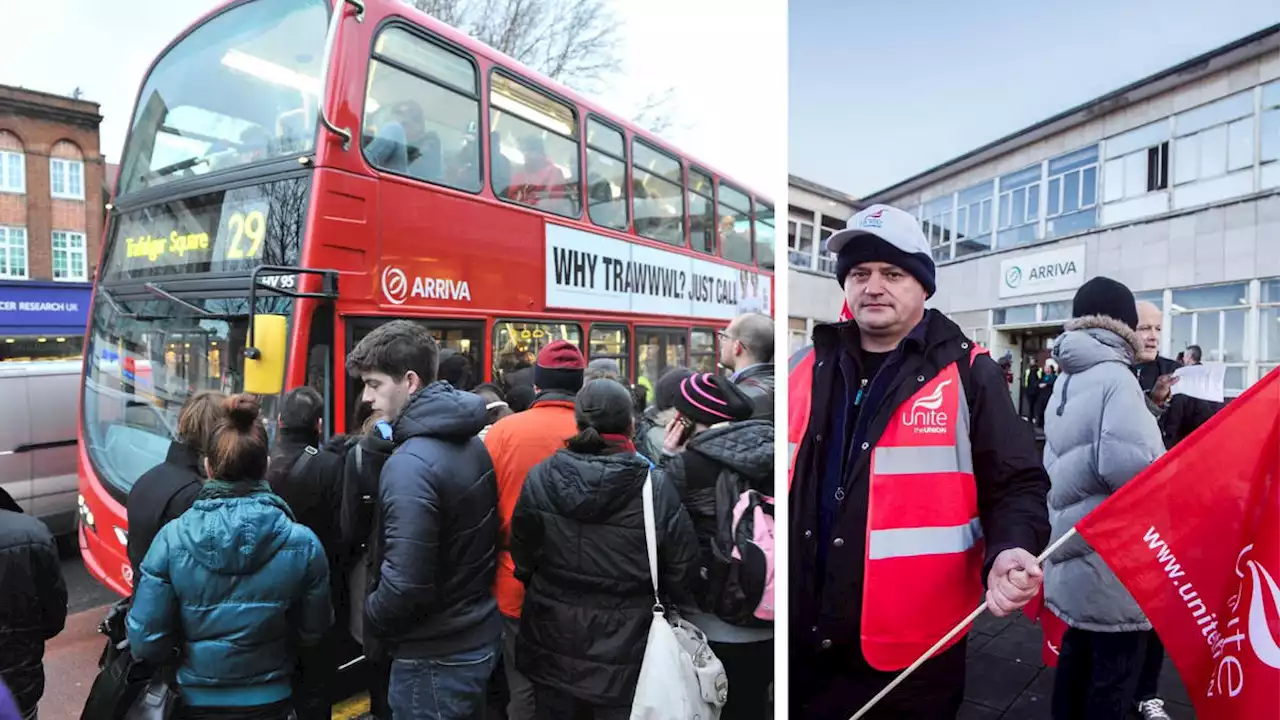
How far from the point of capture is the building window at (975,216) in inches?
39.7

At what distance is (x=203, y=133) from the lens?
208cm

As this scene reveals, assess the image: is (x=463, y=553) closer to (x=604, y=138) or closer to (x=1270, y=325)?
(x=604, y=138)

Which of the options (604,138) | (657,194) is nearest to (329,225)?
(604,138)

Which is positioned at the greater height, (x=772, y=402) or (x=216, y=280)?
(x=216, y=280)

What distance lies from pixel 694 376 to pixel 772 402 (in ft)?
0.65

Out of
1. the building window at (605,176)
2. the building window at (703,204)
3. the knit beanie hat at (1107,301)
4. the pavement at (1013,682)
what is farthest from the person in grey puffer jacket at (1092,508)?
the building window at (605,176)

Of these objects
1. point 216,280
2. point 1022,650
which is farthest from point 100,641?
point 1022,650

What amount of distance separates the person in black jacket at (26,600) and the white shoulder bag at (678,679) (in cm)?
118

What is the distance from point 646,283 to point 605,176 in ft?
1.30

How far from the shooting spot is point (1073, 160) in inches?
37.4

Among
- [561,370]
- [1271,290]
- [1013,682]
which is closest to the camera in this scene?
[1271,290]

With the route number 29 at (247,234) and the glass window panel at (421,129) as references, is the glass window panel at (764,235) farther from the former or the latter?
the route number 29 at (247,234)

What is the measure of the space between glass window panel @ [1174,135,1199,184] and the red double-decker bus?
0.94 metres

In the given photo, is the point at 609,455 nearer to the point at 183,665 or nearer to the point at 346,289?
the point at 183,665
